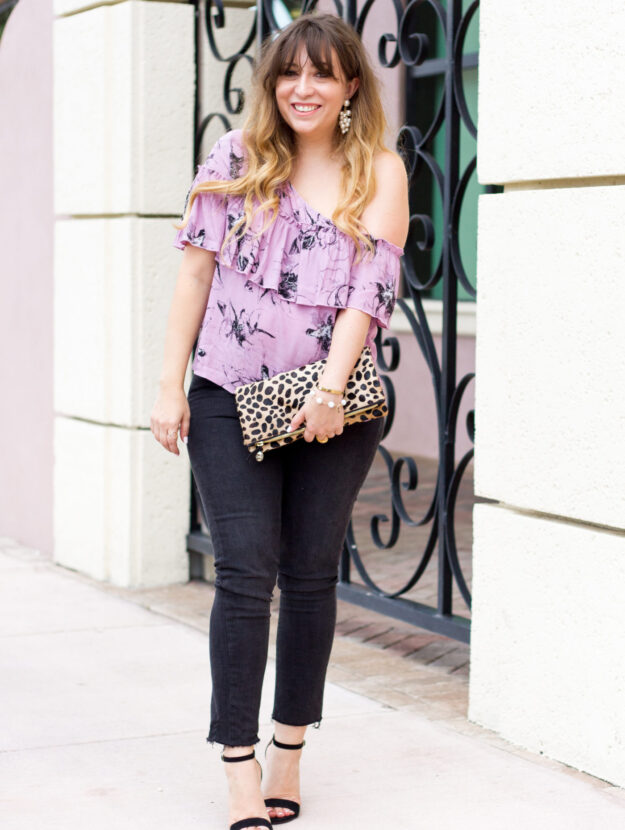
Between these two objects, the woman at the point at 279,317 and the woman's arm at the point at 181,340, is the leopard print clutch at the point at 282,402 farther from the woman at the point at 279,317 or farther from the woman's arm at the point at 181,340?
the woman's arm at the point at 181,340

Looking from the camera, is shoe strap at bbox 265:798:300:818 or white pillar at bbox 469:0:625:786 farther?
white pillar at bbox 469:0:625:786

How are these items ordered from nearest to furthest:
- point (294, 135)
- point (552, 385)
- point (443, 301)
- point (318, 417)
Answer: point (318, 417), point (294, 135), point (552, 385), point (443, 301)

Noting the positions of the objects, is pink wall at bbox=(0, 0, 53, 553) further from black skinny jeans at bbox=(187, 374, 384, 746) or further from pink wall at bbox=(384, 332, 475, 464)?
black skinny jeans at bbox=(187, 374, 384, 746)

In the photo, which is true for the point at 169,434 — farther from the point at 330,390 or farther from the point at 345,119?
the point at 345,119

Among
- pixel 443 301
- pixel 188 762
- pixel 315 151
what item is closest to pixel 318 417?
pixel 315 151

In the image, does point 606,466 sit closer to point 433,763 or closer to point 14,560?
point 433,763

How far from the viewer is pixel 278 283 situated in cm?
318

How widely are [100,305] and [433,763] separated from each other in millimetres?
2792

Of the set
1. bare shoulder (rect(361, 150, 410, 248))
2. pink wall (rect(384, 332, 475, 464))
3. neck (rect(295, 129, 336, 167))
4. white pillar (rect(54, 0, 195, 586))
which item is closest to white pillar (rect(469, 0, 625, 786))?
bare shoulder (rect(361, 150, 410, 248))

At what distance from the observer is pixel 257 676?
319 cm

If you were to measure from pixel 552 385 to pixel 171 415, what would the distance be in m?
1.04

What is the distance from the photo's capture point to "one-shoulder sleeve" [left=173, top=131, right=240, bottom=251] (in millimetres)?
3227

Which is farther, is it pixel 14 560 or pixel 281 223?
pixel 14 560

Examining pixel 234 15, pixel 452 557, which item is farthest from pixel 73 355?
pixel 452 557
